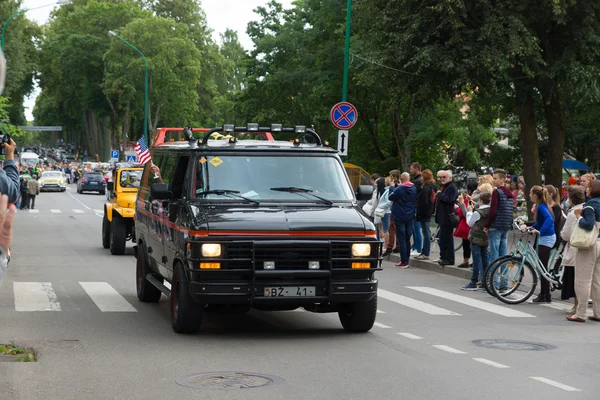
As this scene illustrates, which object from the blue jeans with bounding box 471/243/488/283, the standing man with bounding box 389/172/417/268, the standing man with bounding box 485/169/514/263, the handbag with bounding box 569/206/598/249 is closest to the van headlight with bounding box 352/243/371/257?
the handbag with bounding box 569/206/598/249

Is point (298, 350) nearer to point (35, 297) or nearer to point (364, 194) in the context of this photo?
point (364, 194)

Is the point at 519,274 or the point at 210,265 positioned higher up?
the point at 210,265

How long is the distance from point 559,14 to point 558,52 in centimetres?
227

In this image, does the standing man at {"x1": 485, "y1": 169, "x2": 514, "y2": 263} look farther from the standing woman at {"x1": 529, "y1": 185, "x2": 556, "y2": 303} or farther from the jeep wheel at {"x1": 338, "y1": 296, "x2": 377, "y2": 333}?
the jeep wheel at {"x1": 338, "y1": 296, "x2": 377, "y2": 333}

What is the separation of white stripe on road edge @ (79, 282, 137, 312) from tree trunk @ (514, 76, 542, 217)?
16491mm

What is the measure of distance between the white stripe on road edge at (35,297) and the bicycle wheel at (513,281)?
609 cm

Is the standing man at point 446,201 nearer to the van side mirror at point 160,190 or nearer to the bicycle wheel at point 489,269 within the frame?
the bicycle wheel at point 489,269

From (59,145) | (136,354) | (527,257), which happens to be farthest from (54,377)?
(59,145)

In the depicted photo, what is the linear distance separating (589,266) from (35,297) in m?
7.35

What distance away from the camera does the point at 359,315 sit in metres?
11.2

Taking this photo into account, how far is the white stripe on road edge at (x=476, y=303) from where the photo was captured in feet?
45.1

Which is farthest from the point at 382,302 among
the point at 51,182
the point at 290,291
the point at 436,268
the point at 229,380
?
the point at 51,182

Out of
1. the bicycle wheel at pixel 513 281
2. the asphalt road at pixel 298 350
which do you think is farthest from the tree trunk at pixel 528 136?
the bicycle wheel at pixel 513 281

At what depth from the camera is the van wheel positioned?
423 inches
